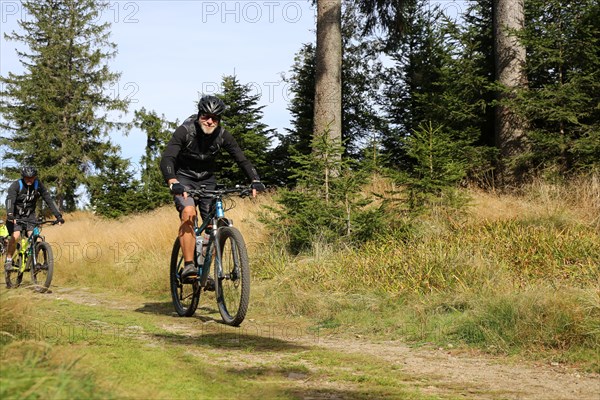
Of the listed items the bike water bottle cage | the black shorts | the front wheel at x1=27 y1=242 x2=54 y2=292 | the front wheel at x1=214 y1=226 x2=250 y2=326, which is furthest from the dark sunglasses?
the front wheel at x1=27 y1=242 x2=54 y2=292

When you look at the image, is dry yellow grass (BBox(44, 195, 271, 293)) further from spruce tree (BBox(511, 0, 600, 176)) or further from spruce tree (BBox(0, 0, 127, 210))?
spruce tree (BBox(0, 0, 127, 210))

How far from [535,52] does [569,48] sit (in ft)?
2.60

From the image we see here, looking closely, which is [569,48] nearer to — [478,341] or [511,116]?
[511,116]

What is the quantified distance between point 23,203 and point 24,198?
0.11 m

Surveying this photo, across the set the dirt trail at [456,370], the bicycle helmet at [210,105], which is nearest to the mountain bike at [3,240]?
the dirt trail at [456,370]

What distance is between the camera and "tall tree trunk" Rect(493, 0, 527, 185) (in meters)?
15.2

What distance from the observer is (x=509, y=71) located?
15.3 metres

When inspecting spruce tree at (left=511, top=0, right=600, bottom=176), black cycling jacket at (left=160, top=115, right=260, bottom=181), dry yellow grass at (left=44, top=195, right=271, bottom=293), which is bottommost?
dry yellow grass at (left=44, top=195, right=271, bottom=293)

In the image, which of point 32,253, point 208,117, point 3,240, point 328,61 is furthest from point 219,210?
Answer: point 3,240

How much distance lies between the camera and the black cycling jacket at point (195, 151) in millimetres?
7109

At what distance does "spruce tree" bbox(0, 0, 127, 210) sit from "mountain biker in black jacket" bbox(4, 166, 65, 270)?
99.0ft

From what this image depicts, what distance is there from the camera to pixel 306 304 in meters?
8.00

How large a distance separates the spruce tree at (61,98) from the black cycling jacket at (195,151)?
35564 mm

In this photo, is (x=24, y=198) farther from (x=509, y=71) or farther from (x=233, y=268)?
(x=509, y=71)
